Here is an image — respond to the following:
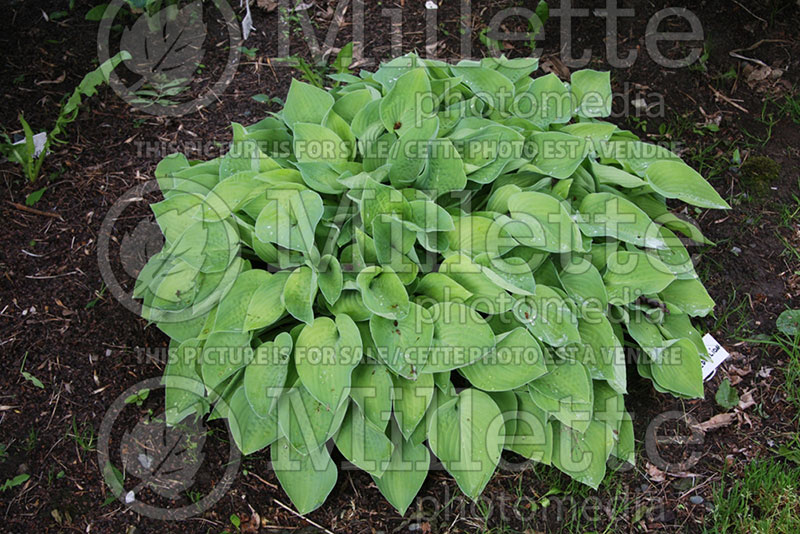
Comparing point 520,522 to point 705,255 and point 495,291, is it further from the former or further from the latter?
point 705,255

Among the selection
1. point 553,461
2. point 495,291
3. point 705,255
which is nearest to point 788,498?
point 553,461

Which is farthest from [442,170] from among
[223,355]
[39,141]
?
[39,141]

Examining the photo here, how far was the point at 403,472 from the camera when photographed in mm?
2105

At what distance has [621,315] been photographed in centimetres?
221

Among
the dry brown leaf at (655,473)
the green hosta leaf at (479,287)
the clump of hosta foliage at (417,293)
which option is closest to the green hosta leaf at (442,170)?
the clump of hosta foliage at (417,293)

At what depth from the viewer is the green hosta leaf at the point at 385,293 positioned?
73.1 inches

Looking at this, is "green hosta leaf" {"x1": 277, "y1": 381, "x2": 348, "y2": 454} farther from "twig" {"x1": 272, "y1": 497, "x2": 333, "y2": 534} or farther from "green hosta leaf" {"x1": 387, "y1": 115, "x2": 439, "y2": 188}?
"green hosta leaf" {"x1": 387, "y1": 115, "x2": 439, "y2": 188}

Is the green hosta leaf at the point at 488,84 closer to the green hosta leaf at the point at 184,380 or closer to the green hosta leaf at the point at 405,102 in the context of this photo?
the green hosta leaf at the point at 405,102

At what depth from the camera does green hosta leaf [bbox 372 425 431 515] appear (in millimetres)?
2084

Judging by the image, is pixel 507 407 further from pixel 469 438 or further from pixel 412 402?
pixel 412 402

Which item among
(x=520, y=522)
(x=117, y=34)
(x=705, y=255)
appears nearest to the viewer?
(x=520, y=522)

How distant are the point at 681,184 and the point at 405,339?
1142 mm

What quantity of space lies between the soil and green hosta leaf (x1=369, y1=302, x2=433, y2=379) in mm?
703

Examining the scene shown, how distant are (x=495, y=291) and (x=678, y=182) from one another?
2.70 ft
